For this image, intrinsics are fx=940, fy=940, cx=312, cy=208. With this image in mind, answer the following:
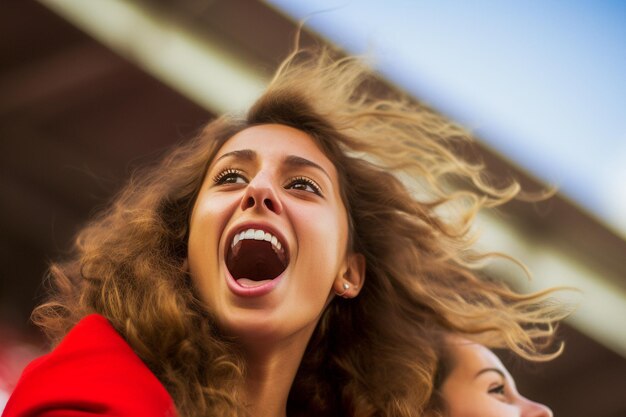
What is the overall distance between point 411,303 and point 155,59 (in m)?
1.47

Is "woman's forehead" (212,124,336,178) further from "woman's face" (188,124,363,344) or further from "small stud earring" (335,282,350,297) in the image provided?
"small stud earring" (335,282,350,297)

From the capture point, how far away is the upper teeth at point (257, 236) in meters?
1.45

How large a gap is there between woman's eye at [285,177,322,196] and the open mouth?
0.46 feet

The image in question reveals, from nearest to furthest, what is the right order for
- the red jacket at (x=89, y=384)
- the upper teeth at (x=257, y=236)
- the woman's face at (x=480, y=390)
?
the red jacket at (x=89, y=384) < the upper teeth at (x=257, y=236) < the woman's face at (x=480, y=390)

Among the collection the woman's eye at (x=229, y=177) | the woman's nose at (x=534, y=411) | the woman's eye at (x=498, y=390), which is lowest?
the woman's eye at (x=498, y=390)

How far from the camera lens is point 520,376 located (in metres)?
3.90

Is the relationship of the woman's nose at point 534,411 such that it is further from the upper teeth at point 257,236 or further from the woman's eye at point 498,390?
the upper teeth at point 257,236

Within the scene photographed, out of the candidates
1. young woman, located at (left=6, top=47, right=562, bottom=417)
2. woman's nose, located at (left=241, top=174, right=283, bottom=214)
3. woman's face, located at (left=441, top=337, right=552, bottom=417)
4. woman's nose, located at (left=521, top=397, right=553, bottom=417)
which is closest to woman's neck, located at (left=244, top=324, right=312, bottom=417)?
young woman, located at (left=6, top=47, right=562, bottom=417)

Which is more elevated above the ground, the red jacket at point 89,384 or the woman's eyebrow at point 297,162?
the woman's eyebrow at point 297,162

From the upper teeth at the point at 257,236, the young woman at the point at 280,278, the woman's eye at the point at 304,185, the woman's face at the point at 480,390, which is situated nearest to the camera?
the young woman at the point at 280,278

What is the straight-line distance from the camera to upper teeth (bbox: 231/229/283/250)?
1.45 meters

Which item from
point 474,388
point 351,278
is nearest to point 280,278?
point 351,278

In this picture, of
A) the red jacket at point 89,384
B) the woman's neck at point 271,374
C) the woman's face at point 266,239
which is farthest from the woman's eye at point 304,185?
the red jacket at point 89,384

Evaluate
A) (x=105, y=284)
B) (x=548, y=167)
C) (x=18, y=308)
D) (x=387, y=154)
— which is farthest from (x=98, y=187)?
(x=105, y=284)
